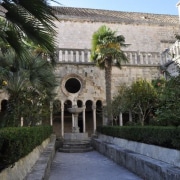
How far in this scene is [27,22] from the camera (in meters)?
3.26

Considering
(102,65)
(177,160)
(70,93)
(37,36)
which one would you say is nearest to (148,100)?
(102,65)

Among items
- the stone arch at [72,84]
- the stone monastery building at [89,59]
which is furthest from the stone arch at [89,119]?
the stone arch at [72,84]

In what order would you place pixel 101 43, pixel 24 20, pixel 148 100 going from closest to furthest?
pixel 24 20 < pixel 148 100 < pixel 101 43

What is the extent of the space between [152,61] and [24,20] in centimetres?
1705

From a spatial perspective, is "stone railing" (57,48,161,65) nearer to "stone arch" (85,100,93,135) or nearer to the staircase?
"stone arch" (85,100,93,135)

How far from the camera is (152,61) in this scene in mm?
19250

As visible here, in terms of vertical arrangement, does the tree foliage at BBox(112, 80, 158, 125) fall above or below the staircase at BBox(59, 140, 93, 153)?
above

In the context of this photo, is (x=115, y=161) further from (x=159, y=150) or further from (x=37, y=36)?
(x=37, y=36)

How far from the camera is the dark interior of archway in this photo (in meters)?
18.5

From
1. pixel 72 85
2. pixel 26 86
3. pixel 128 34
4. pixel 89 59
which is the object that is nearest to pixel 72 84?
pixel 72 85

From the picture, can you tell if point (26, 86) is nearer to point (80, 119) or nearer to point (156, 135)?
point (156, 135)

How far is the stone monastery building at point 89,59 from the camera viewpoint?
17.8 metres

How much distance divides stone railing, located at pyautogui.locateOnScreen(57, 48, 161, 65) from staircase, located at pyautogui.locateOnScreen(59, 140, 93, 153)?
6109 millimetres

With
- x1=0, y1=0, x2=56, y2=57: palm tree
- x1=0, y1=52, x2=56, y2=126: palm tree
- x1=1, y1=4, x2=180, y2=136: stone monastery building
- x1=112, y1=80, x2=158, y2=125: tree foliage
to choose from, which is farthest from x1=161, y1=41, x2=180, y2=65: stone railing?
x1=0, y1=0, x2=56, y2=57: palm tree
